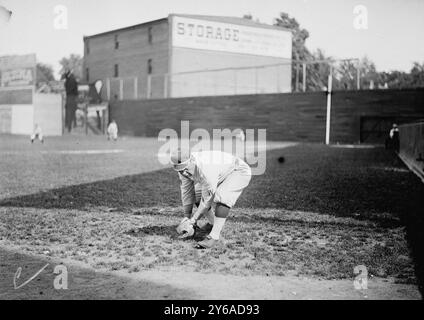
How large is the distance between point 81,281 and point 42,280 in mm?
401

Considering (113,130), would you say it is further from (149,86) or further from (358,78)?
(358,78)

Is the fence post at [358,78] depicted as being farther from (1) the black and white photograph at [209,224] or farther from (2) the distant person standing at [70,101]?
(2) the distant person standing at [70,101]

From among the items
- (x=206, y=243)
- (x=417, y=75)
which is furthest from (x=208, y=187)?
(x=417, y=75)

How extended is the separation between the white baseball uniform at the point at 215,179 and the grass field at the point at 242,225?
0.65 m

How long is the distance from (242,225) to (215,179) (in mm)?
1757

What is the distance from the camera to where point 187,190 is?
664 cm

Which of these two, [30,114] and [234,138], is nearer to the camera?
[234,138]

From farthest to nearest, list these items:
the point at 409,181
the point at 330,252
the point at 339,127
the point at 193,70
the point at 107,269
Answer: the point at 193,70, the point at 339,127, the point at 409,181, the point at 330,252, the point at 107,269

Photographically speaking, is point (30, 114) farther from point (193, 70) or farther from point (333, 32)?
point (333, 32)

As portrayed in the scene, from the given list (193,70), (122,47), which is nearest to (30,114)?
(122,47)

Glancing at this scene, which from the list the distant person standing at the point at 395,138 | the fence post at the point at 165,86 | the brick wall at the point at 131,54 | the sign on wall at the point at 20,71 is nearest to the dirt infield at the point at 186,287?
the distant person standing at the point at 395,138

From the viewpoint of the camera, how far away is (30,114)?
47.0m

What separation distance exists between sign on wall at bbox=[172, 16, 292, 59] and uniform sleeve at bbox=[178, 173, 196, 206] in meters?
24.2

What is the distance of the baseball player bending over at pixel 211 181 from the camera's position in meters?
6.22
